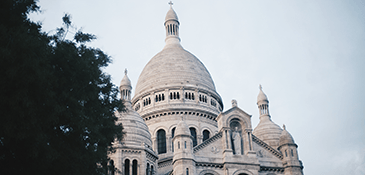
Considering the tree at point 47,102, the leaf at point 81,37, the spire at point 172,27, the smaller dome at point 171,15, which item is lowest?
the tree at point 47,102

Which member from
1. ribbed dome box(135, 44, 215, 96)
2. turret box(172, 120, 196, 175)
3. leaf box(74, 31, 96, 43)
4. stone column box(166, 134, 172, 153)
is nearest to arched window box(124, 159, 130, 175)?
turret box(172, 120, 196, 175)

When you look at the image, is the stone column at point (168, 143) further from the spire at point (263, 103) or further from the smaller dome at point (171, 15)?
the smaller dome at point (171, 15)

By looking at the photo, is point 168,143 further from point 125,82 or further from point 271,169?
point 271,169

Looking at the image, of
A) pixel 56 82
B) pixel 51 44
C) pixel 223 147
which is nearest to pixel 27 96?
pixel 56 82

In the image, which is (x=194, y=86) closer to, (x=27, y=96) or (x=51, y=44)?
(x=51, y=44)

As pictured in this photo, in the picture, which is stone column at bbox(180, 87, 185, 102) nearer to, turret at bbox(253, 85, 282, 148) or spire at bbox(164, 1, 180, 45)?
turret at bbox(253, 85, 282, 148)

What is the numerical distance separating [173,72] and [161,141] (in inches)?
350

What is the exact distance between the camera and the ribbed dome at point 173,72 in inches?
1883

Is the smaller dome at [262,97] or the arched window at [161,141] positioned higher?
the smaller dome at [262,97]

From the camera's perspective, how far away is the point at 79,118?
55.9 feet

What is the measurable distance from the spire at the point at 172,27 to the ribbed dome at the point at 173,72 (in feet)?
9.00

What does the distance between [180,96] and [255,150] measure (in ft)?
47.9

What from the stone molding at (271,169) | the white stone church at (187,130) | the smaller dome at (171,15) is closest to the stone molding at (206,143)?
the white stone church at (187,130)

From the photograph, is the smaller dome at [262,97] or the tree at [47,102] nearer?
the tree at [47,102]
